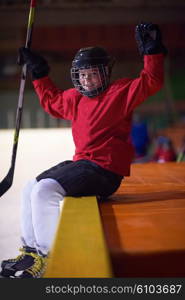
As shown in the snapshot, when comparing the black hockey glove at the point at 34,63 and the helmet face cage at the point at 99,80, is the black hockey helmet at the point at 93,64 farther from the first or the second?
the black hockey glove at the point at 34,63

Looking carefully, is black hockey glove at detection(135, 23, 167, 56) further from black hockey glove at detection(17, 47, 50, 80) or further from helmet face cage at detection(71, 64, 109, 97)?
black hockey glove at detection(17, 47, 50, 80)

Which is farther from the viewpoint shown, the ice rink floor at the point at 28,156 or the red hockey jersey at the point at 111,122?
the ice rink floor at the point at 28,156

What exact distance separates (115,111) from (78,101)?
0.13 meters

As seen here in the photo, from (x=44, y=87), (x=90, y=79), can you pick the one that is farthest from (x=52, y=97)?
(x=90, y=79)

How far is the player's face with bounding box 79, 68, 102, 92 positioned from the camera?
121 cm

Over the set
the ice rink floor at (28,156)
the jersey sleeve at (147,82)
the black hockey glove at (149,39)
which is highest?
the black hockey glove at (149,39)

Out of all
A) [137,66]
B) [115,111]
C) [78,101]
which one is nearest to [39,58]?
[78,101]

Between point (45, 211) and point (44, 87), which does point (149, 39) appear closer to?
→ point (44, 87)

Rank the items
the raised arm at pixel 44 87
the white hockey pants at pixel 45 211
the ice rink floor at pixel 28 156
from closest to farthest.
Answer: the white hockey pants at pixel 45 211, the raised arm at pixel 44 87, the ice rink floor at pixel 28 156

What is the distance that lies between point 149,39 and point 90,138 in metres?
0.31

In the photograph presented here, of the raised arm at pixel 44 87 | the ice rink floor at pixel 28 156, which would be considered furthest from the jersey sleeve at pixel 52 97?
the ice rink floor at pixel 28 156

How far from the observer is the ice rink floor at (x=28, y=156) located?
1.77m

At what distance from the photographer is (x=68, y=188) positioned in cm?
117

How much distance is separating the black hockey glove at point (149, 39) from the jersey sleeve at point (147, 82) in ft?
0.05
